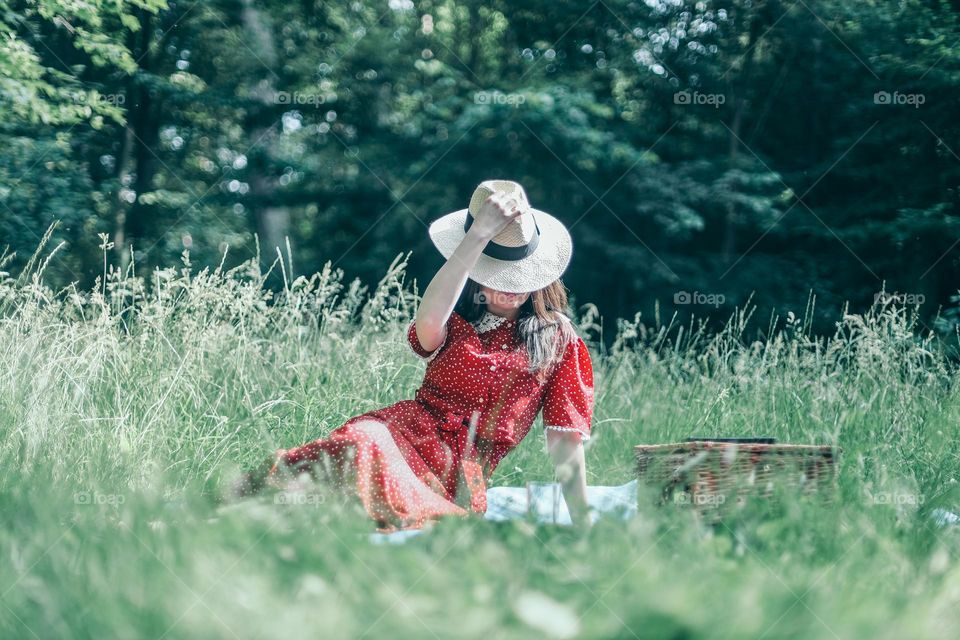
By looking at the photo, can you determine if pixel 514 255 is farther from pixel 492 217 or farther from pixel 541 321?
pixel 492 217

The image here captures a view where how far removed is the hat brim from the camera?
307cm

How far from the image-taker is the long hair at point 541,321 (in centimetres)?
306

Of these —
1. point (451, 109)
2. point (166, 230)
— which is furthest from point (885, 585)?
point (166, 230)

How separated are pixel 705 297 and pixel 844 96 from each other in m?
2.62

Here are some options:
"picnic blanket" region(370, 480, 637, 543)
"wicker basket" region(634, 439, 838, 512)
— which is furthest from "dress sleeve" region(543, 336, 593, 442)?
"wicker basket" region(634, 439, 838, 512)

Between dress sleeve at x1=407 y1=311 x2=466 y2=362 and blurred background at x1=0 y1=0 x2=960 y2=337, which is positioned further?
blurred background at x1=0 y1=0 x2=960 y2=337

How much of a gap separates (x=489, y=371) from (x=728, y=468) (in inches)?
32.0

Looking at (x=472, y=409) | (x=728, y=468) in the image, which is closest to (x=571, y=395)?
(x=472, y=409)

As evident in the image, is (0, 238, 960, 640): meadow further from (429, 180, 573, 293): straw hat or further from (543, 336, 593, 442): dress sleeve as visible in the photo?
(429, 180, 573, 293): straw hat

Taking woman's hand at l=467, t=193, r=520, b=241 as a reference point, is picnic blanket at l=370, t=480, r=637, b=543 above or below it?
below

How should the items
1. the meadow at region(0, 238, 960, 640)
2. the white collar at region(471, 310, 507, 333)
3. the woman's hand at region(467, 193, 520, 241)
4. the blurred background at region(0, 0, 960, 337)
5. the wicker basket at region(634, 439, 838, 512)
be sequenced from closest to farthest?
the meadow at region(0, 238, 960, 640), the wicker basket at region(634, 439, 838, 512), the woman's hand at region(467, 193, 520, 241), the white collar at region(471, 310, 507, 333), the blurred background at region(0, 0, 960, 337)

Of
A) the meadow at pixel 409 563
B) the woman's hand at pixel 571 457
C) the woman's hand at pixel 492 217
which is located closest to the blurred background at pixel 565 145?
the meadow at pixel 409 563

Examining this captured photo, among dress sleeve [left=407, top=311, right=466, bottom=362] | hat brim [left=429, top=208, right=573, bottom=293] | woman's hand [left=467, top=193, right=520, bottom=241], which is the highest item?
woman's hand [left=467, top=193, right=520, bottom=241]

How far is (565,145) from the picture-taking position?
34.0ft
